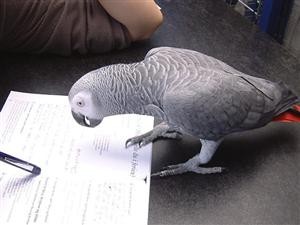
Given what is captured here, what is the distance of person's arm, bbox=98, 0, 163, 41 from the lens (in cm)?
82

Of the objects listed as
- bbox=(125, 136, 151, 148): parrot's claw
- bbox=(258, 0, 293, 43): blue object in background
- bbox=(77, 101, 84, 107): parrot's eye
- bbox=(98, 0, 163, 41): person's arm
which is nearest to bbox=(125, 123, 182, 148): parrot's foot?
bbox=(125, 136, 151, 148): parrot's claw

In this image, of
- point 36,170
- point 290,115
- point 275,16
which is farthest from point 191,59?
point 275,16

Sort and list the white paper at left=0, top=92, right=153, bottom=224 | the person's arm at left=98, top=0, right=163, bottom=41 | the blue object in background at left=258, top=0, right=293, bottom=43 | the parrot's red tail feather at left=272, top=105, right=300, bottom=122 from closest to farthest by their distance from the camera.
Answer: the white paper at left=0, top=92, right=153, bottom=224, the parrot's red tail feather at left=272, top=105, right=300, bottom=122, the person's arm at left=98, top=0, right=163, bottom=41, the blue object in background at left=258, top=0, right=293, bottom=43

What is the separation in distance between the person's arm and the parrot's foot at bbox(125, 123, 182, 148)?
24 cm

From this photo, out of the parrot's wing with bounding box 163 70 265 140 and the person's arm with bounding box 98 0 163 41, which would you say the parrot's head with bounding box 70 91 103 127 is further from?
the person's arm with bounding box 98 0 163 41

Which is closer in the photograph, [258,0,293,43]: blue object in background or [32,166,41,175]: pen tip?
[32,166,41,175]: pen tip

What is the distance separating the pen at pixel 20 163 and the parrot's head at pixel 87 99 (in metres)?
0.10

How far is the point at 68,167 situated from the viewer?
25.0 inches

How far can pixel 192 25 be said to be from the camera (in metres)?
0.94

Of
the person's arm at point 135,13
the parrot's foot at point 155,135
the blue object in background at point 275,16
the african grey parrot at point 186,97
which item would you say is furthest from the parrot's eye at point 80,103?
the blue object in background at point 275,16

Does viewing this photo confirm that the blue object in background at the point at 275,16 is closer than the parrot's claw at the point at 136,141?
No

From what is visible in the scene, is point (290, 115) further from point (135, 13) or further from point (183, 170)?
point (135, 13)

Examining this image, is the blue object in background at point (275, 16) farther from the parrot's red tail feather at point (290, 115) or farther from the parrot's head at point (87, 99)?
the parrot's head at point (87, 99)

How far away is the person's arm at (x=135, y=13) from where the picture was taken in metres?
0.82
